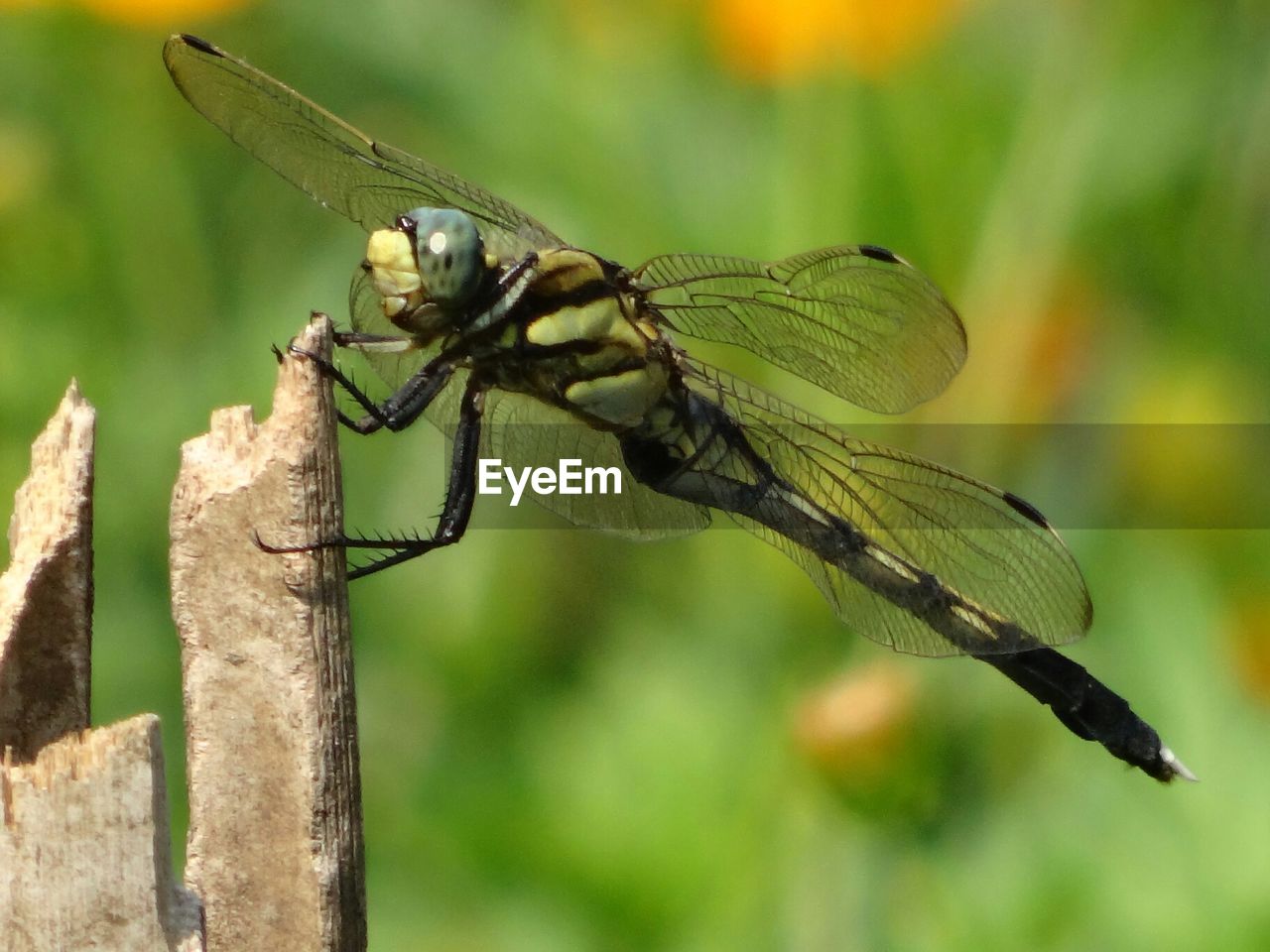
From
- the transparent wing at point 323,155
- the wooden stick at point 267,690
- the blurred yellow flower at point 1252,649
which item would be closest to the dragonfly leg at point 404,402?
the transparent wing at point 323,155

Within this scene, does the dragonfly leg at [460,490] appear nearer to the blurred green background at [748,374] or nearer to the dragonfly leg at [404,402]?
the dragonfly leg at [404,402]

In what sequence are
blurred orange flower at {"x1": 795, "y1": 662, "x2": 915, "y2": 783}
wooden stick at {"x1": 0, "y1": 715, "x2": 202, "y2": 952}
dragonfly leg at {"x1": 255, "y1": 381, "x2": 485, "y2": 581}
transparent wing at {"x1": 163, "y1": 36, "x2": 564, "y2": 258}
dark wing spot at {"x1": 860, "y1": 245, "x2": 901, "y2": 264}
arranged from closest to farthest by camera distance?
1. wooden stick at {"x1": 0, "y1": 715, "x2": 202, "y2": 952}
2. dragonfly leg at {"x1": 255, "y1": 381, "x2": 485, "y2": 581}
3. transparent wing at {"x1": 163, "y1": 36, "x2": 564, "y2": 258}
4. dark wing spot at {"x1": 860, "y1": 245, "x2": 901, "y2": 264}
5. blurred orange flower at {"x1": 795, "y1": 662, "x2": 915, "y2": 783}

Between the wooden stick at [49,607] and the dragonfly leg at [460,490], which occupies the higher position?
the dragonfly leg at [460,490]

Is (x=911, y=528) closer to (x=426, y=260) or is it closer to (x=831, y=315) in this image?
(x=831, y=315)

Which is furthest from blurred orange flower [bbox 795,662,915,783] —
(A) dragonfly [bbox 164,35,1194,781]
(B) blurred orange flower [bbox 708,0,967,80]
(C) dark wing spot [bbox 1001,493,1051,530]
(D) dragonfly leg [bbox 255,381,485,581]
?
(B) blurred orange flower [bbox 708,0,967,80]

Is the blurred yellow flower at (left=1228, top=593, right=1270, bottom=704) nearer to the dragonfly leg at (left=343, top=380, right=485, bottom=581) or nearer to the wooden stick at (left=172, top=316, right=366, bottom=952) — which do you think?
the dragonfly leg at (left=343, top=380, right=485, bottom=581)

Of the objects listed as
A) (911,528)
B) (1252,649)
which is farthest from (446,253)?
(1252,649)
